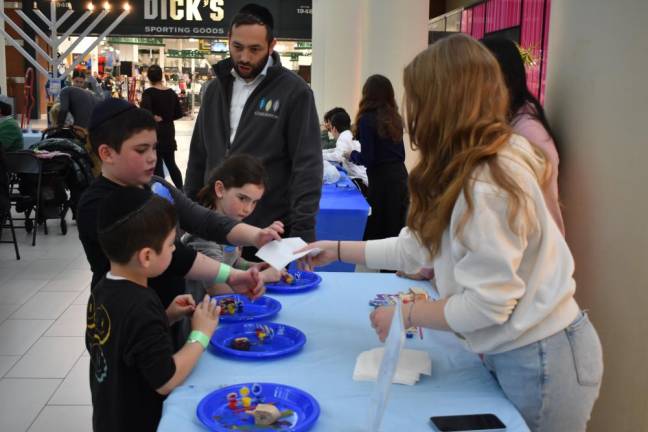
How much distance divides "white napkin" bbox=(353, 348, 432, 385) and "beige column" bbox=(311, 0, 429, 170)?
4689 millimetres

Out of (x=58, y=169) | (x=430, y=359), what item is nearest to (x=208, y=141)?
(x=430, y=359)

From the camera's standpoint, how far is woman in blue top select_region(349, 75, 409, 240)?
16.6ft

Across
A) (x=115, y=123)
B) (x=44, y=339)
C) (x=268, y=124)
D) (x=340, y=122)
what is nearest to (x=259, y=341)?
(x=115, y=123)

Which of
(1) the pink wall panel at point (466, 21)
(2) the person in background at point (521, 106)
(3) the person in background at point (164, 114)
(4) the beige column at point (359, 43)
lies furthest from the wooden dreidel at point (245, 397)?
(1) the pink wall panel at point (466, 21)

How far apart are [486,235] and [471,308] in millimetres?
171

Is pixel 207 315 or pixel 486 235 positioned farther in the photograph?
pixel 207 315

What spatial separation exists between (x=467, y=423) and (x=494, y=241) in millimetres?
376

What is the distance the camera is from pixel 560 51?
239 cm

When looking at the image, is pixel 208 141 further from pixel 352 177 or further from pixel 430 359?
pixel 352 177

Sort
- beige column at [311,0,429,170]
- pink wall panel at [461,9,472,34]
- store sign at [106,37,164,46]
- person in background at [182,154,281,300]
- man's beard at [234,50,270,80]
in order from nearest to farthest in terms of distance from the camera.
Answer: person in background at [182,154,281,300], man's beard at [234,50,270,80], beige column at [311,0,429,170], pink wall panel at [461,9,472,34], store sign at [106,37,164,46]

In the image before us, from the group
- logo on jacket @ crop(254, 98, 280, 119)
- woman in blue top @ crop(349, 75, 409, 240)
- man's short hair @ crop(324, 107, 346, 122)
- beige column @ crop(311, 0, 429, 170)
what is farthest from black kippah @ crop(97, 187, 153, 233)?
man's short hair @ crop(324, 107, 346, 122)

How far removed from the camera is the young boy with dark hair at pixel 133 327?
5.01 ft

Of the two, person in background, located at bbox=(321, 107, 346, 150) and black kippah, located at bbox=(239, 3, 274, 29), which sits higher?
black kippah, located at bbox=(239, 3, 274, 29)

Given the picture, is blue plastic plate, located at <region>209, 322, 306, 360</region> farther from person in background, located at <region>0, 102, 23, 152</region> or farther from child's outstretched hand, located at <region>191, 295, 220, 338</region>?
person in background, located at <region>0, 102, 23, 152</region>
